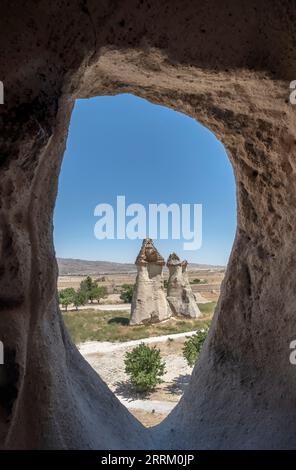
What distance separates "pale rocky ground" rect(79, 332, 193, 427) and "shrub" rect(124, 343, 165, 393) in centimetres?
15

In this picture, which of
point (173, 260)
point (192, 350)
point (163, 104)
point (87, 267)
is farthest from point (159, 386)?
point (87, 267)

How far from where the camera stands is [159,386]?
6.50 m

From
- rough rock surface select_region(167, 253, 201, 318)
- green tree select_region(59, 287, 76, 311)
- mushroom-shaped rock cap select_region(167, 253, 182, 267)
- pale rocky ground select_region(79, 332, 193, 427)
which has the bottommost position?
pale rocky ground select_region(79, 332, 193, 427)

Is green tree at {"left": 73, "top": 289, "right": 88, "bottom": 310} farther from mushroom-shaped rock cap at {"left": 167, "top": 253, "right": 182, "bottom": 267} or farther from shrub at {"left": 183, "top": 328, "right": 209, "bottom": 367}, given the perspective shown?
shrub at {"left": 183, "top": 328, "right": 209, "bottom": 367}

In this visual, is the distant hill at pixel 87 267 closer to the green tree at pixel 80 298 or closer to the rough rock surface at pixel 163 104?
the green tree at pixel 80 298

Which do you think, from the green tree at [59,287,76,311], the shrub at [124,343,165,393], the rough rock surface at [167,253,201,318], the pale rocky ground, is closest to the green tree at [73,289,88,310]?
the green tree at [59,287,76,311]

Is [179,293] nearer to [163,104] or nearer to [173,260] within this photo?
[173,260]

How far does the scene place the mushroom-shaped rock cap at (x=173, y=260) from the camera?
13391mm

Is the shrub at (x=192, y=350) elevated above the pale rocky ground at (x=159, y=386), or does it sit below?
above

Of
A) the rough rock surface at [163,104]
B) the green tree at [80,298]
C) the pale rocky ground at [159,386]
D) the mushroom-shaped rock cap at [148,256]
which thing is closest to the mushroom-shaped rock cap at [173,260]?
the mushroom-shaped rock cap at [148,256]

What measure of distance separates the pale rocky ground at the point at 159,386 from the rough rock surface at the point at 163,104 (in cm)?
318

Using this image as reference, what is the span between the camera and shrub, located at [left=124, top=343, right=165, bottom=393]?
20.3ft

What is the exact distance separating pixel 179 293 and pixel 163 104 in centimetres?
1164
